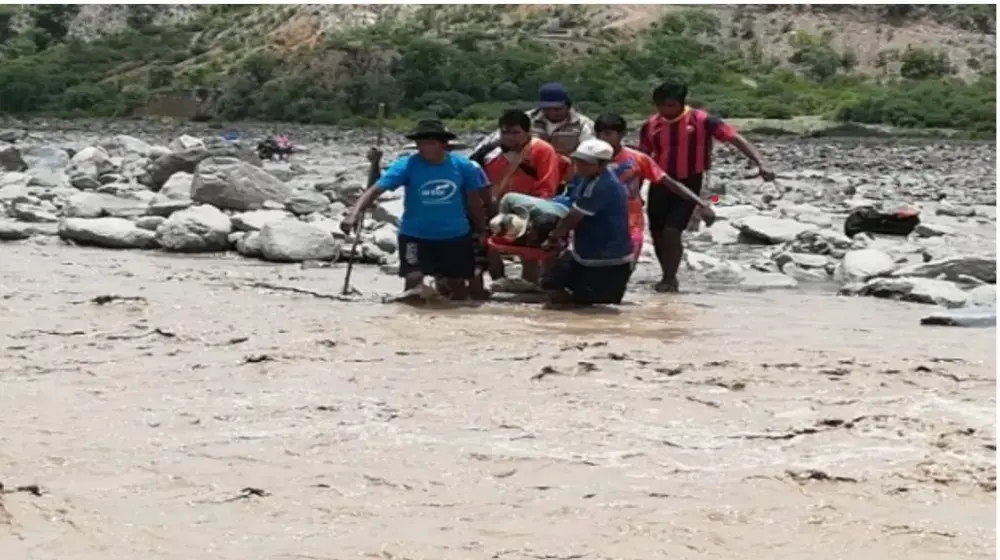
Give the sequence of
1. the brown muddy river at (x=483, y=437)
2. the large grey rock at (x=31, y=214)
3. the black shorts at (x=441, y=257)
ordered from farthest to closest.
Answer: the large grey rock at (x=31, y=214) < the black shorts at (x=441, y=257) < the brown muddy river at (x=483, y=437)

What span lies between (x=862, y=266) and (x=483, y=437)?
240 inches

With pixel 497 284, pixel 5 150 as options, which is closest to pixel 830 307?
pixel 497 284

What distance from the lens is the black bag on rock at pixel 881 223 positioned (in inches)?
515

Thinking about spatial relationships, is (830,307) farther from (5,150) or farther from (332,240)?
(5,150)

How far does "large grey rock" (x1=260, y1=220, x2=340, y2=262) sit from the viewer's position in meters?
10.5

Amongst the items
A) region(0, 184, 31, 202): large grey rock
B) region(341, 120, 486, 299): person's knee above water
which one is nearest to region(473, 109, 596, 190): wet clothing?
region(341, 120, 486, 299): person's knee above water

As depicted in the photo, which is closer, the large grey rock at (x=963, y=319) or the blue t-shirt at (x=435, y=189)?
the large grey rock at (x=963, y=319)

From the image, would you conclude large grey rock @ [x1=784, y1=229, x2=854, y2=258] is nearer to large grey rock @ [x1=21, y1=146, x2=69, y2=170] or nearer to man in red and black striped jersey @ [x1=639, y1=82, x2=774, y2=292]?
man in red and black striped jersey @ [x1=639, y1=82, x2=774, y2=292]

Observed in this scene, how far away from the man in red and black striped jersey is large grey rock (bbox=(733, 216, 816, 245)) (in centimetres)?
344

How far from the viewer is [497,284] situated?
8805 millimetres

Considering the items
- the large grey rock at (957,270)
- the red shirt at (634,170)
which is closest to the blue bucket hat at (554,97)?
the red shirt at (634,170)

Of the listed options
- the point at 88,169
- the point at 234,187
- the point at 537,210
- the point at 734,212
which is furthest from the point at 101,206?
the point at 734,212

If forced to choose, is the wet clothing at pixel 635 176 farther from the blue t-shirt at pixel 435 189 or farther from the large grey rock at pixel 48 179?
the large grey rock at pixel 48 179

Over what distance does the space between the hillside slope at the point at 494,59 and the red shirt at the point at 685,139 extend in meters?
49.2
